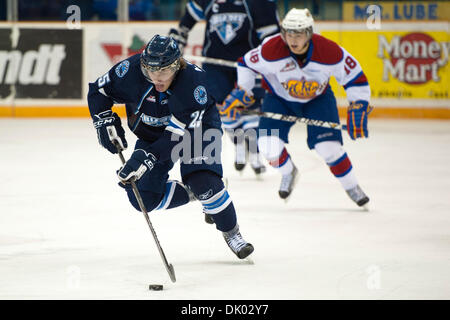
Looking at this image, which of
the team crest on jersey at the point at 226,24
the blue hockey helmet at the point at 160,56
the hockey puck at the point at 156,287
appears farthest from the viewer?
the team crest on jersey at the point at 226,24

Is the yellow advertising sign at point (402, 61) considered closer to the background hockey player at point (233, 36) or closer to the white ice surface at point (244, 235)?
the white ice surface at point (244, 235)

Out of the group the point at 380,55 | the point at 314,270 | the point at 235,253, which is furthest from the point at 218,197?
the point at 380,55

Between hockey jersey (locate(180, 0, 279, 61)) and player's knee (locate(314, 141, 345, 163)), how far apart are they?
1.44m

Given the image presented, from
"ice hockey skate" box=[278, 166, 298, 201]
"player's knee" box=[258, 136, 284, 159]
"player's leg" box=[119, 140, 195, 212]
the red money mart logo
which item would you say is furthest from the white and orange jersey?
the red money mart logo

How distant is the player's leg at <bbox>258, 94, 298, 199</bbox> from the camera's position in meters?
4.87

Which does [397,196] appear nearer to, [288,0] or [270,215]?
[270,215]

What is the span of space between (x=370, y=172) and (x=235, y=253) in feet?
9.13

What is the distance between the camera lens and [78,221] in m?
4.37

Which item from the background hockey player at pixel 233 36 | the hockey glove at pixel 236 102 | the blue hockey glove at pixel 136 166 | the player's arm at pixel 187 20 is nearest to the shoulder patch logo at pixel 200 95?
the blue hockey glove at pixel 136 166

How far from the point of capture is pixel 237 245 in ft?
11.5

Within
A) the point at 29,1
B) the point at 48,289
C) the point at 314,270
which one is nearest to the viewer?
the point at 48,289

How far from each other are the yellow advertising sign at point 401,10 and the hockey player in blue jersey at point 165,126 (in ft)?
19.1

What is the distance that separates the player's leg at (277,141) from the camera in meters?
4.87

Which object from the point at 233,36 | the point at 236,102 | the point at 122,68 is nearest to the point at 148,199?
the point at 122,68
